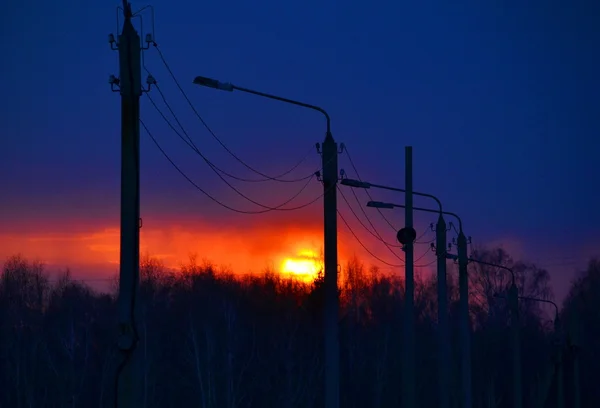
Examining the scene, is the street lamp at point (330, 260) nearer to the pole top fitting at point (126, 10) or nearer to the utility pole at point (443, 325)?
the pole top fitting at point (126, 10)

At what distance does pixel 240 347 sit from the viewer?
67.9 meters

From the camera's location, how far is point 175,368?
67875 mm

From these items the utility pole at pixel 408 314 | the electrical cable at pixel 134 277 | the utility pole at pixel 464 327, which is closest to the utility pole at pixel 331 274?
the electrical cable at pixel 134 277

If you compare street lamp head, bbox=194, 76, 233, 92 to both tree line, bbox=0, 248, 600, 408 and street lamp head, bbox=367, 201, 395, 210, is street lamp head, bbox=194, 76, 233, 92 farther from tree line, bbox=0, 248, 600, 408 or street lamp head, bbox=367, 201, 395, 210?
tree line, bbox=0, 248, 600, 408

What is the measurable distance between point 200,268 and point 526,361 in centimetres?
3179

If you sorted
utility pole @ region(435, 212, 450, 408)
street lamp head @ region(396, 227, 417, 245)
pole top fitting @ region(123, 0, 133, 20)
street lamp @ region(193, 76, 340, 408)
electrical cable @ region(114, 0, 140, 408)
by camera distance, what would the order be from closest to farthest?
electrical cable @ region(114, 0, 140, 408) → pole top fitting @ region(123, 0, 133, 20) → street lamp @ region(193, 76, 340, 408) → street lamp head @ region(396, 227, 417, 245) → utility pole @ region(435, 212, 450, 408)

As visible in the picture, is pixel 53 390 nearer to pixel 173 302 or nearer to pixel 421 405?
pixel 173 302

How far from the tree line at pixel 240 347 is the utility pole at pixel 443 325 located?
23.7 m

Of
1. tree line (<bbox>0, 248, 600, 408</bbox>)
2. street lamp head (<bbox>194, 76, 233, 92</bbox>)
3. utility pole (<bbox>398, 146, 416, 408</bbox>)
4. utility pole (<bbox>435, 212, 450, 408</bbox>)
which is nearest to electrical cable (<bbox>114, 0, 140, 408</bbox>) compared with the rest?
street lamp head (<bbox>194, 76, 233, 92</bbox>)

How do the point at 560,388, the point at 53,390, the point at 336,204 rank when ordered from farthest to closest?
the point at 53,390 → the point at 560,388 → the point at 336,204

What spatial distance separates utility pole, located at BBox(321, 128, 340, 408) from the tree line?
37.7 meters

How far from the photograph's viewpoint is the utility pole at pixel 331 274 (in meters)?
Answer: 18.7

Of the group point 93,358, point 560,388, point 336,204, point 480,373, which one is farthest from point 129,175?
point 480,373

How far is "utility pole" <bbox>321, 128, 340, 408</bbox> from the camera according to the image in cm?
1867
